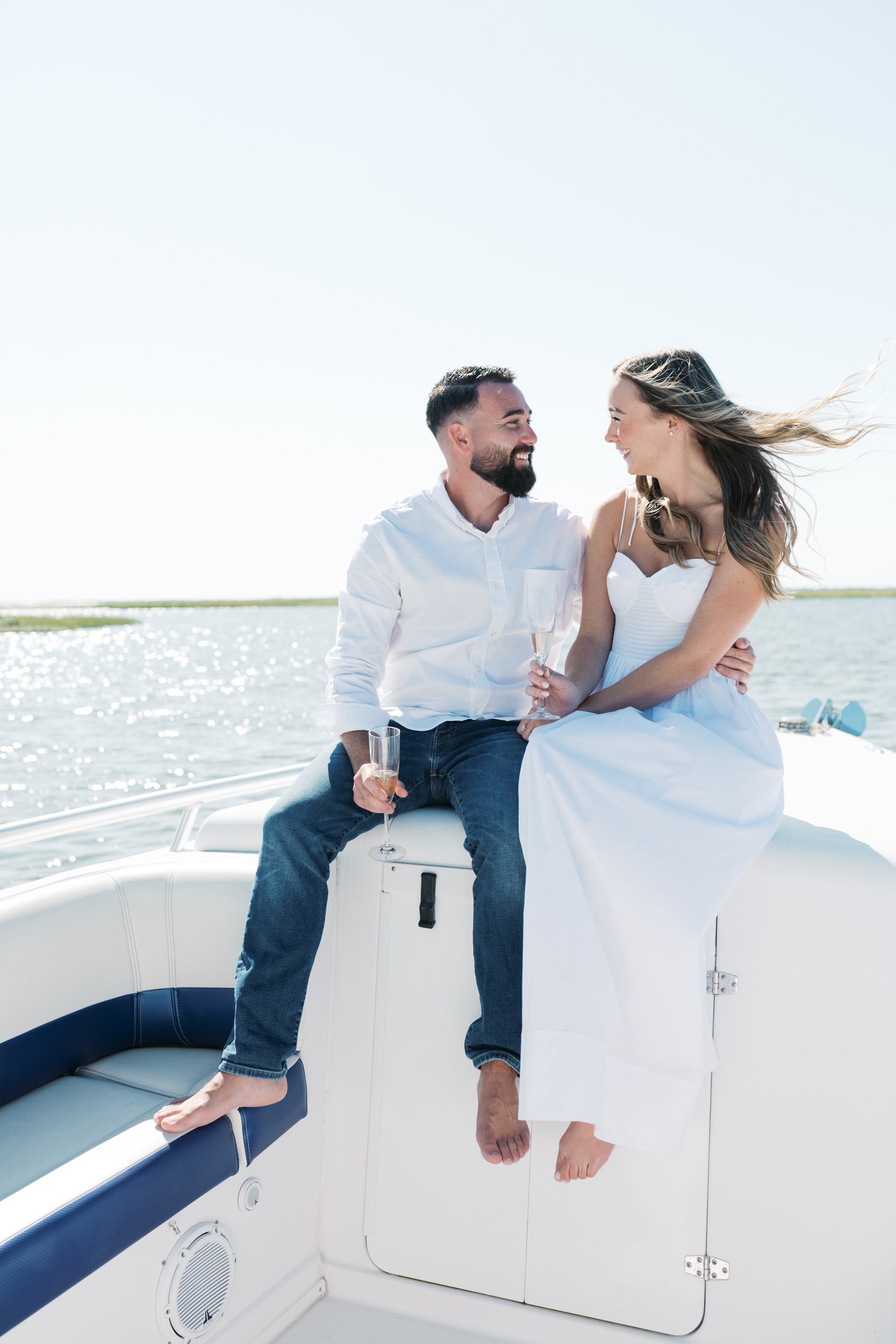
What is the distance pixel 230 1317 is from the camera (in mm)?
1872

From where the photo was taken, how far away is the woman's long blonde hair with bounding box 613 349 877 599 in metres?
2.18

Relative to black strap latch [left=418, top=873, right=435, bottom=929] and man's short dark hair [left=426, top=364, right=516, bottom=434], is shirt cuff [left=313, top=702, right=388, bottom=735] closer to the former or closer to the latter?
black strap latch [left=418, top=873, right=435, bottom=929]

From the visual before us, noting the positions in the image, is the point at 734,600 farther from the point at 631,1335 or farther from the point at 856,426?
the point at 631,1335

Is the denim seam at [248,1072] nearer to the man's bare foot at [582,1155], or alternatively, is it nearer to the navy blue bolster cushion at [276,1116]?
the navy blue bolster cushion at [276,1116]

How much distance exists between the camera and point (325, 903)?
1994 mm

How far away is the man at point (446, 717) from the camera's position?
1861mm

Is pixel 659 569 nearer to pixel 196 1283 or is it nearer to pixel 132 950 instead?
pixel 132 950

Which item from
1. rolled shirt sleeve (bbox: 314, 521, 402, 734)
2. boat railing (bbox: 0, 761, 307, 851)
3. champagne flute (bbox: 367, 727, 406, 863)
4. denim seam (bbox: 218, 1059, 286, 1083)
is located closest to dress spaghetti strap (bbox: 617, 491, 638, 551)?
rolled shirt sleeve (bbox: 314, 521, 402, 734)

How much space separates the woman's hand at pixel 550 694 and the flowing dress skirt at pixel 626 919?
0.26 m

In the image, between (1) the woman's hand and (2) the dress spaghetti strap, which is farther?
(2) the dress spaghetti strap

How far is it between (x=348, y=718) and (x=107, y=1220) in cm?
106

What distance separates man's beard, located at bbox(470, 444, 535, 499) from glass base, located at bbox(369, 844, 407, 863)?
1.02 meters

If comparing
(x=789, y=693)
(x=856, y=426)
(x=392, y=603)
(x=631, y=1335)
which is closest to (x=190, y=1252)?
(x=631, y=1335)

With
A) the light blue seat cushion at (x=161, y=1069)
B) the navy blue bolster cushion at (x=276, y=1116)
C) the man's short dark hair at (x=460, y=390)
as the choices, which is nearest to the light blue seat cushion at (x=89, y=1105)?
the light blue seat cushion at (x=161, y=1069)
